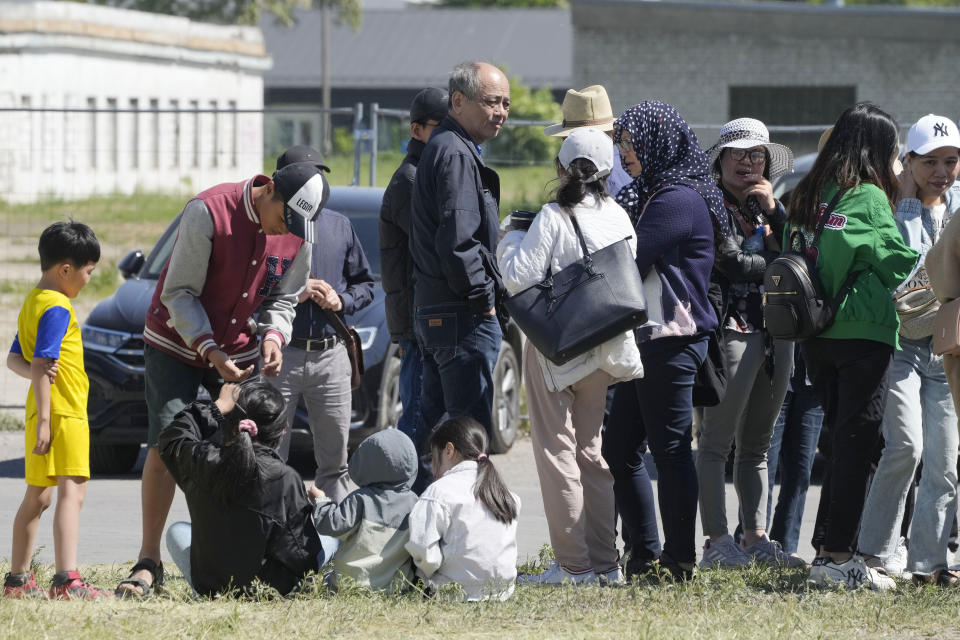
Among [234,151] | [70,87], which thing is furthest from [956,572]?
[70,87]

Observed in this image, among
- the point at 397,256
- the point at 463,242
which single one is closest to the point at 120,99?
the point at 397,256

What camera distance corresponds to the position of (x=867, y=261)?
227 inches

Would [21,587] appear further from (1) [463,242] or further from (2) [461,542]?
(1) [463,242]

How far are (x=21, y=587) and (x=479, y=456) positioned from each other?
1903 mm

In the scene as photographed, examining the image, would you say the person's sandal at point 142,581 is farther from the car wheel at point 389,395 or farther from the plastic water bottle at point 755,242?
the car wheel at point 389,395

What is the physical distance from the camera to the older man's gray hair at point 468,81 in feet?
20.8

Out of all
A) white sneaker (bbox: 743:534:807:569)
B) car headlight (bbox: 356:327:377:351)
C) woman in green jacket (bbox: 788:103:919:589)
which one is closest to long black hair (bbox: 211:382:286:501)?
woman in green jacket (bbox: 788:103:919:589)

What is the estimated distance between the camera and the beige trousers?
19.6 feet

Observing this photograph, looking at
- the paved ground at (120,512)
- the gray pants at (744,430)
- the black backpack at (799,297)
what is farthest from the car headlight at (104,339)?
the black backpack at (799,297)

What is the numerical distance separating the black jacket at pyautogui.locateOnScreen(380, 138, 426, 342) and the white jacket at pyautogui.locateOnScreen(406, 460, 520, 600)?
1.39 m

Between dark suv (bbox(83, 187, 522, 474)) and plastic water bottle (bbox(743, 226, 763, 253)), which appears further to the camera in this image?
dark suv (bbox(83, 187, 522, 474))

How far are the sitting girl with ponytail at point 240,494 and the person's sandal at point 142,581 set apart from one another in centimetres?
22

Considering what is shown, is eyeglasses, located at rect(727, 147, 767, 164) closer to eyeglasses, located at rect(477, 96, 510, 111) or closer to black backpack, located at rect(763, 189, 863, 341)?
black backpack, located at rect(763, 189, 863, 341)

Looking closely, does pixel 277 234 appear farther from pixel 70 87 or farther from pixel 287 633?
pixel 70 87
